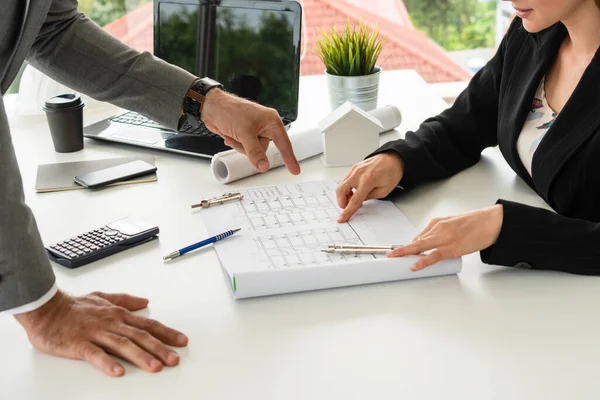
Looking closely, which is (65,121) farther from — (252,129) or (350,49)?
(350,49)

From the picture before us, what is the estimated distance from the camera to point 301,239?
51.1 inches

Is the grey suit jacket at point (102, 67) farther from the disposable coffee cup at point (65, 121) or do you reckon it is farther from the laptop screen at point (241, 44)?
the laptop screen at point (241, 44)

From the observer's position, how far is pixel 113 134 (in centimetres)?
189

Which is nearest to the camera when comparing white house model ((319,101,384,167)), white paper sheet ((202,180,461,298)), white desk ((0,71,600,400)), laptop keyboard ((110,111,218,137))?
white desk ((0,71,600,400))

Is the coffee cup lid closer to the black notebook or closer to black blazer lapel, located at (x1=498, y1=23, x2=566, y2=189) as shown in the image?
the black notebook

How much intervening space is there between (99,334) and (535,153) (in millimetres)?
832

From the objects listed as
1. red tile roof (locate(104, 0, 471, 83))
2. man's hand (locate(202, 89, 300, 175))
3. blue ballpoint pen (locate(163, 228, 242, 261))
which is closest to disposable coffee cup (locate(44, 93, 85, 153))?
man's hand (locate(202, 89, 300, 175))

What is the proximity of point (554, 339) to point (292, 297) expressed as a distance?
0.37 meters

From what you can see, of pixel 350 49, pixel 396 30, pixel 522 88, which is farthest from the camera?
pixel 396 30

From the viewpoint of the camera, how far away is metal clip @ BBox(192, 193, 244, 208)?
1.48 meters

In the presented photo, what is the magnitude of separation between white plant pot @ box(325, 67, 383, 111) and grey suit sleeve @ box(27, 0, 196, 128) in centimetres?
48

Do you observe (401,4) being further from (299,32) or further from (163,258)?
(163,258)

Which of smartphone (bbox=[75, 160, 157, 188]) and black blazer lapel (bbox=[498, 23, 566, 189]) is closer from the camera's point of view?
black blazer lapel (bbox=[498, 23, 566, 189])

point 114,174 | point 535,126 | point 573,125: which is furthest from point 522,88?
point 114,174
